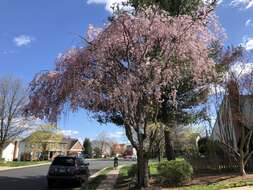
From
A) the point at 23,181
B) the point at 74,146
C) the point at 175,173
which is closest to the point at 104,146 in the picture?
the point at 74,146

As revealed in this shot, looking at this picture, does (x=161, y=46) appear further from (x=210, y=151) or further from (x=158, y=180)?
(x=210, y=151)

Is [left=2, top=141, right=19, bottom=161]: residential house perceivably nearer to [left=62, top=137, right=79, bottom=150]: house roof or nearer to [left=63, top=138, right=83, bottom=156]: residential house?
[left=63, top=138, right=83, bottom=156]: residential house

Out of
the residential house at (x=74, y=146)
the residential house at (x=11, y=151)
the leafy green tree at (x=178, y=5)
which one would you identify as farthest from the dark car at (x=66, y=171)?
the residential house at (x=74, y=146)

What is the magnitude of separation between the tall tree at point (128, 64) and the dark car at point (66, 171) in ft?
22.9

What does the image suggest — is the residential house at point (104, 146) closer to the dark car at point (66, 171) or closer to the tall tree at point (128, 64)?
the dark car at point (66, 171)

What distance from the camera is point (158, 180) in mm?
19328

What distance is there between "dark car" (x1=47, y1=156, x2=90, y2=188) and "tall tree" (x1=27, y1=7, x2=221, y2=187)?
697cm

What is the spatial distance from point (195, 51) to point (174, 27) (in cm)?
123

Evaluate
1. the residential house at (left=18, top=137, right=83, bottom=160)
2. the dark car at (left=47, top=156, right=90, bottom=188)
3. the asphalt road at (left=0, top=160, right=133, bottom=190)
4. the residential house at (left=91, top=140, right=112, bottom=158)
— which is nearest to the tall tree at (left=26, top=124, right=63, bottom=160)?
the residential house at (left=18, top=137, right=83, bottom=160)

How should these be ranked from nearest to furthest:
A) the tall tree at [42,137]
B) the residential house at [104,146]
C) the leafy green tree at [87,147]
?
1. the tall tree at [42,137]
2. the leafy green tree at [87,147]
3. the residential house at [104,146]

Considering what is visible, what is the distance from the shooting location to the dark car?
2195 centimetres

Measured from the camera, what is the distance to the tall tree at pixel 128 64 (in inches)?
591

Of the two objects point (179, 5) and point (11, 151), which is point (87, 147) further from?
point (179, 5)

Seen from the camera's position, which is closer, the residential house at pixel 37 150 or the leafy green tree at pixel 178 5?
the leafy green tree at pixel 178 5
